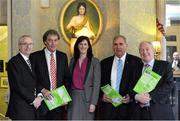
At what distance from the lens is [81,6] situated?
692 cm

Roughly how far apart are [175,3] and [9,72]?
4.30 m

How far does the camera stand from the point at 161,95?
3.67m

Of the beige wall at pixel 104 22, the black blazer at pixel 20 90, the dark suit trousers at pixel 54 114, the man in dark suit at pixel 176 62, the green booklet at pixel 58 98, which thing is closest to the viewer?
the black blazer at pixel 20 90

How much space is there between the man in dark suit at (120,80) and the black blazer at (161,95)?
11.3 inches

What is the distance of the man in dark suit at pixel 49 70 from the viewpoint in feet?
13.1

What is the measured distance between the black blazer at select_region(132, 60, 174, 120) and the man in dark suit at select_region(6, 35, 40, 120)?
3.93ft

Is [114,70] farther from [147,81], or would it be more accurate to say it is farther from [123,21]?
[123,21]

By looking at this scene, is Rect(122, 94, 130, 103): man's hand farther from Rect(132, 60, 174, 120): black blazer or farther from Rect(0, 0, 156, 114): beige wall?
Rect(0, 0, 156, 114): beige wall

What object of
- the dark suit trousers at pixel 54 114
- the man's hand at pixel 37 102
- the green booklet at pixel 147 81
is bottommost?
the dark suit trousers at pixel 54 114

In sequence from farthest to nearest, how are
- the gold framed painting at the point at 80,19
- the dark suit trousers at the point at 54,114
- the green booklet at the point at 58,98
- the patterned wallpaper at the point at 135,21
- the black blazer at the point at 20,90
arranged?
the gold framed painting at the point at 80,19, the patterned wallpaper at the point at 135,21, the dark suit trousers at the point at 54,114, the green booklet at the point at 58,98, the black blazer at the point at 20,90

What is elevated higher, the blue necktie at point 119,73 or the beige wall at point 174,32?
the beige wall at point 174,32

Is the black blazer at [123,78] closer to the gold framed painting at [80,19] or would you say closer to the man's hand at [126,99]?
the man's hand at [126,99]

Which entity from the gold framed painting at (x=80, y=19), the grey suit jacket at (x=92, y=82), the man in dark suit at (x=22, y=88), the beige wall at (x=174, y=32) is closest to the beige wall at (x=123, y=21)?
the gold framed painting at (x=80, y=19)

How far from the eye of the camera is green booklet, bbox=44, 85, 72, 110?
396 centimetres
